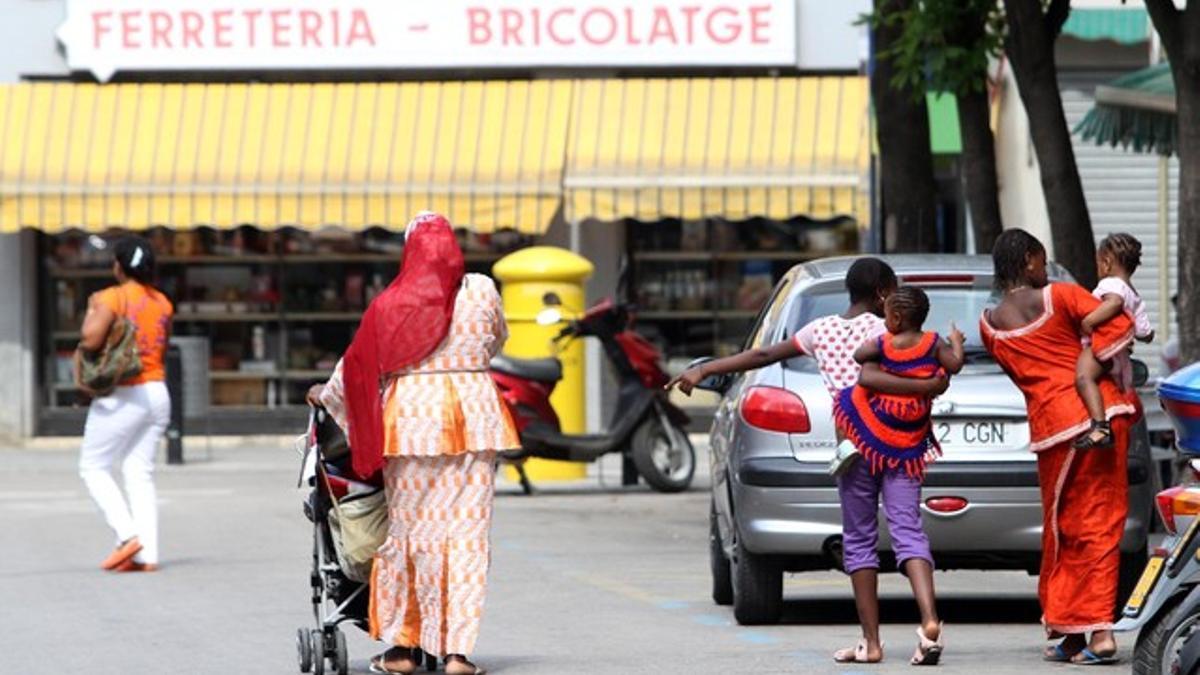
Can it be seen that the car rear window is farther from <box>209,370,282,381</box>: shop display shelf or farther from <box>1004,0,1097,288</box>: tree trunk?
<box>209,370,282,381</box>: shop display shelf

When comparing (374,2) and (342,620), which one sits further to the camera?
(374,2)

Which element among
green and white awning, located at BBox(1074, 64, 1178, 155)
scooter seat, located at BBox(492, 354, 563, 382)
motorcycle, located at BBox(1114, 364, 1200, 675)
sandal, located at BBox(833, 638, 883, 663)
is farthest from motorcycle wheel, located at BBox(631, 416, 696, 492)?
motorcycle, located at BBox(1114, 364, 1200, 675)

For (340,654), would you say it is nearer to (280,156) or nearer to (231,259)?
(280,156)

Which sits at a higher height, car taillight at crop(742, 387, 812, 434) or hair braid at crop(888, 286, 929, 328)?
hair braid at crop(888, 286, 929, 328)

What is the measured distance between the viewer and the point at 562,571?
49.0 feet

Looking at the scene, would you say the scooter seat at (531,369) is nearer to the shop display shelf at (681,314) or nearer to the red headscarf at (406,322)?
the shop display shelf at (681,314)

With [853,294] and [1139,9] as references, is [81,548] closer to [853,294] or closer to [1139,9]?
[853,294]

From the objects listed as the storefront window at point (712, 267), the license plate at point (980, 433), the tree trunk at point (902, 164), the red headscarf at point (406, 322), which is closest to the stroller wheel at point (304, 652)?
the red headscarf at point (406, 322)

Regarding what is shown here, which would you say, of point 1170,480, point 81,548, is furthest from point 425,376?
point 1170,480

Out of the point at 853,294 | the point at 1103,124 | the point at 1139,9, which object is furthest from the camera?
the point at 1139,9

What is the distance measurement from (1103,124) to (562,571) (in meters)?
7.43

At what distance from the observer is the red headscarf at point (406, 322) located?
9875 millimetres

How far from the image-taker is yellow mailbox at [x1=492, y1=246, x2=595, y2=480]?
22.8 m

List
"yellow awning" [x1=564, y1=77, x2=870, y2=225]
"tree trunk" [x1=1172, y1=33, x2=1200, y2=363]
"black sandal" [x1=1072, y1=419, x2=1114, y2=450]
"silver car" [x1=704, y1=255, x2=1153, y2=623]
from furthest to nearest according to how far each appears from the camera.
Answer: "yellow awning" [x1=564, y1=77, x2=870, y2=225], "tree trunk" [x1=1172, y1=33, x2=1200, y2=363], "silver car" [x1=704, y1=255, x2=1153, y2=623], "black sandal" [x1=1072, y1=419, x2=1114, y2=450]
